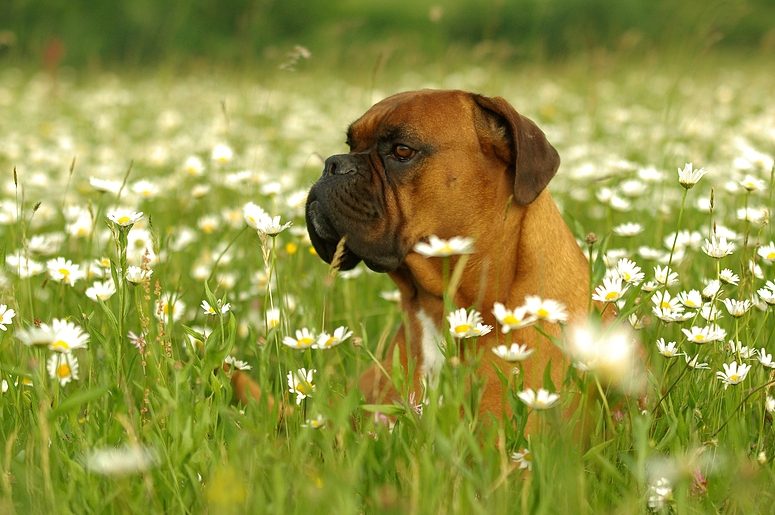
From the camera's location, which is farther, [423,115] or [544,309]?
[423,115]

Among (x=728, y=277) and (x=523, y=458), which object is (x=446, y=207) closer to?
(x=728, y=277)

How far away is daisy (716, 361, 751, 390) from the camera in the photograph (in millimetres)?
2445

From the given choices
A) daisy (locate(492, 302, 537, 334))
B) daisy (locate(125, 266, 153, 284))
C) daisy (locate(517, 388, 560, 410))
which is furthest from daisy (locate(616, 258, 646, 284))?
daisy (locate(125, 266, 153, 284))

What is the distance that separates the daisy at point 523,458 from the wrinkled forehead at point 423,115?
4.74 ft

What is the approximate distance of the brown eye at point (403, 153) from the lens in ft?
10.8

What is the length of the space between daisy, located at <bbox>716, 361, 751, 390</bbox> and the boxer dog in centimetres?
65

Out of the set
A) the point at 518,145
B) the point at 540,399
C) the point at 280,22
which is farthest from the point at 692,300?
the point at 280,22

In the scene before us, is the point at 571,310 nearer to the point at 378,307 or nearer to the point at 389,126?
the point at 389,126

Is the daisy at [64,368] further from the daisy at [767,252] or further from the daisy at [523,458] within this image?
the daisy at [767,252]

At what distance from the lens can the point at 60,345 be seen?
7.02 feet

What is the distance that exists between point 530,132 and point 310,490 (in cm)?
185

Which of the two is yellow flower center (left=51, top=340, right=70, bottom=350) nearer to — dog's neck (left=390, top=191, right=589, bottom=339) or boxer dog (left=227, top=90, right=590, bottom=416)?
boxer dog (left=227, top=90, right=590, bottom=416)

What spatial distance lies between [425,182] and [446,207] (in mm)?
130

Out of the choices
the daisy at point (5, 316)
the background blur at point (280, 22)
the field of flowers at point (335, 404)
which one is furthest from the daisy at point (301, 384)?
the background blur at point (280, 22)
